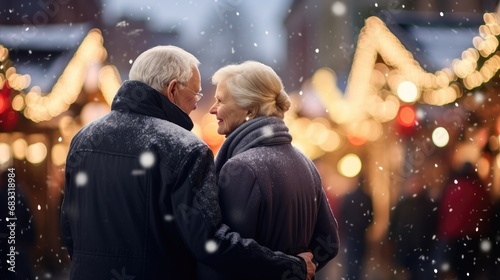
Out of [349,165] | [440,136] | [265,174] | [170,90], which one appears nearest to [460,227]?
[265,174]

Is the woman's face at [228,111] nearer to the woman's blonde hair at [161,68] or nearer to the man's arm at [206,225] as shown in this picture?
the woman's blonde hair at [161,68]

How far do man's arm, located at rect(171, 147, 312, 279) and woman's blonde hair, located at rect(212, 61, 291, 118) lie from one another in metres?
0.43

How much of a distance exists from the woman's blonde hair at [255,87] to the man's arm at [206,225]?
427 millimetres

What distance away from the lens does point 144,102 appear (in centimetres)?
376

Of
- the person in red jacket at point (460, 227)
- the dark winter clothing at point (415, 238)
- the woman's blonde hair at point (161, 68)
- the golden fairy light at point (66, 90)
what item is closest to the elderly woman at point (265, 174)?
the woman's blonde hair at point (161, 68)

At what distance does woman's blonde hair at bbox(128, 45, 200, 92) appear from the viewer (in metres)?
3.83

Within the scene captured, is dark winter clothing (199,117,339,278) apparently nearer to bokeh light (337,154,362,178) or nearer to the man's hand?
the man's hand

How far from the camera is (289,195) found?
391 centimetres

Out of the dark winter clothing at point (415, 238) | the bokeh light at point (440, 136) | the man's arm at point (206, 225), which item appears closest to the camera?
the man's arm at point (206, 225)

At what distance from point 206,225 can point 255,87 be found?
72cm

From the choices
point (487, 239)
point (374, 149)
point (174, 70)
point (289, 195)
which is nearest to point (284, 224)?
point (289, 195)

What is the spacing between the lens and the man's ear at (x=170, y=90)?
3840 mm

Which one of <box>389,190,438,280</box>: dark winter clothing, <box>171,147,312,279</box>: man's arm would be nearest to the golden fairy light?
<box>389,190,438,280</box>: dark winter clothing

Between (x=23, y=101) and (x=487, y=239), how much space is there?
9830 millimetres
